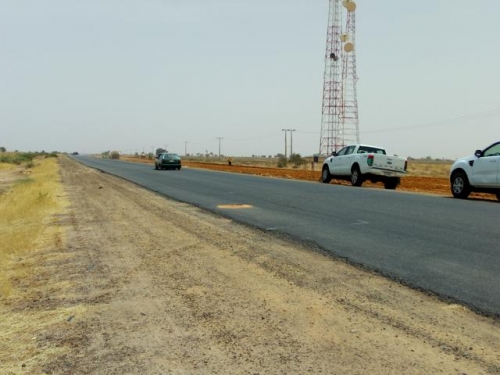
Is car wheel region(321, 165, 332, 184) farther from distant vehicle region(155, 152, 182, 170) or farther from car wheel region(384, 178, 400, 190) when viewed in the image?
distant vehicle region(155, 152, 182, 170)

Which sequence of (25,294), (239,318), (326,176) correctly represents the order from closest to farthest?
(239,318) → (25,294) → (326,176)

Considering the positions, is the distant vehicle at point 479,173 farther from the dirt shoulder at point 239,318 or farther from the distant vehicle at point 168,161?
the distant vehicle at point 168,161

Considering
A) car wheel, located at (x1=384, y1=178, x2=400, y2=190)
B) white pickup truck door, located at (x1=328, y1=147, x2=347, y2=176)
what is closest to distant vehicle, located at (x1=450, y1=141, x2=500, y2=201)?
→ car wheel, located at (x1=384, y1=178, x2=400, y2=190)

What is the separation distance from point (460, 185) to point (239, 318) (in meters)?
14.3

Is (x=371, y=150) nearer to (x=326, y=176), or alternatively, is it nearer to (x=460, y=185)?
(x=326, y=176)

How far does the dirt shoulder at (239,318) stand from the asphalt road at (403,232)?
1.77ft

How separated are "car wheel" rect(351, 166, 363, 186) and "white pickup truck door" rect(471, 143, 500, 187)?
7.48 m

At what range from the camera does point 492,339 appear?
4230 millimetres

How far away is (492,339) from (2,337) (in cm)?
442

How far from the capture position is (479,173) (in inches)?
631

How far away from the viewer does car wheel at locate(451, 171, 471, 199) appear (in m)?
16.8

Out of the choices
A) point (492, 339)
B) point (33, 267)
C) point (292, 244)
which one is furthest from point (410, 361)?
point (33, 267)

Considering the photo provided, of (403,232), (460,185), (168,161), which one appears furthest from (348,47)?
(403,232)

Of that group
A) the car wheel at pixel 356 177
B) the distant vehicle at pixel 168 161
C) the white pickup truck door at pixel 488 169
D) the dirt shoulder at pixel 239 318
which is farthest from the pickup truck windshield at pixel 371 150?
the distant vehicle at pixel 168 161
